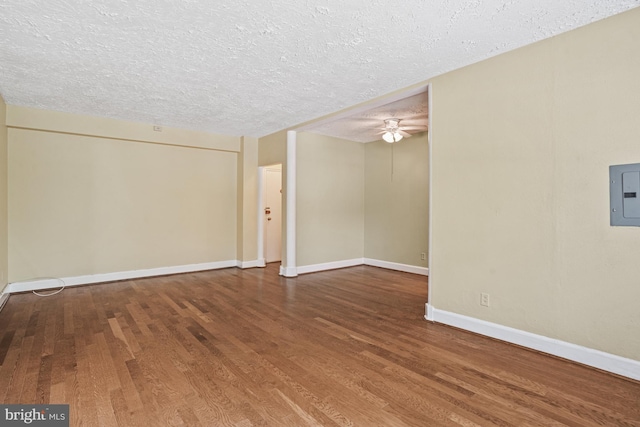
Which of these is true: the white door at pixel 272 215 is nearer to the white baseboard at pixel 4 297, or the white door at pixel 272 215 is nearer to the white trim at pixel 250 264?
the white trim at pixel 250 264

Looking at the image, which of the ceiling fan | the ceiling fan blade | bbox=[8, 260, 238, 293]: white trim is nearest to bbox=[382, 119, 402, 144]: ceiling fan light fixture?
→ the ceiling fan

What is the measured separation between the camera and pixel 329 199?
647 centimetres

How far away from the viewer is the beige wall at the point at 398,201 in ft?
19.6

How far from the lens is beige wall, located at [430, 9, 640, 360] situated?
93.4 inches

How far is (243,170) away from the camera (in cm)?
654

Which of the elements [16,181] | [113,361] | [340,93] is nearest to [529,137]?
[340,93]

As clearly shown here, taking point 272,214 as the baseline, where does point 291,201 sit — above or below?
above

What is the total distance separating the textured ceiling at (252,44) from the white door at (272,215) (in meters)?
3.03

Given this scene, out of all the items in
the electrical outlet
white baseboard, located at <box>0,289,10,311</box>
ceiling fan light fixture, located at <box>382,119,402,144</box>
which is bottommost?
white baseboard, located at <box>0,289,10,311</box>

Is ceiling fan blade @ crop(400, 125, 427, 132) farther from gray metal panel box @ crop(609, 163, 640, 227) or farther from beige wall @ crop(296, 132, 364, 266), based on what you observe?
gray metal panel box @ crop(609, 163, 640, 227)

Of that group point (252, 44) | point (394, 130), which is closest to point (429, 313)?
point (394, 130)

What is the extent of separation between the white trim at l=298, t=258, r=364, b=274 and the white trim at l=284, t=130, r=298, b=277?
33cm

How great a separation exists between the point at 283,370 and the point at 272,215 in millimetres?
5087

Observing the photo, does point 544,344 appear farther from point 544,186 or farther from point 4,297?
point 4,297
